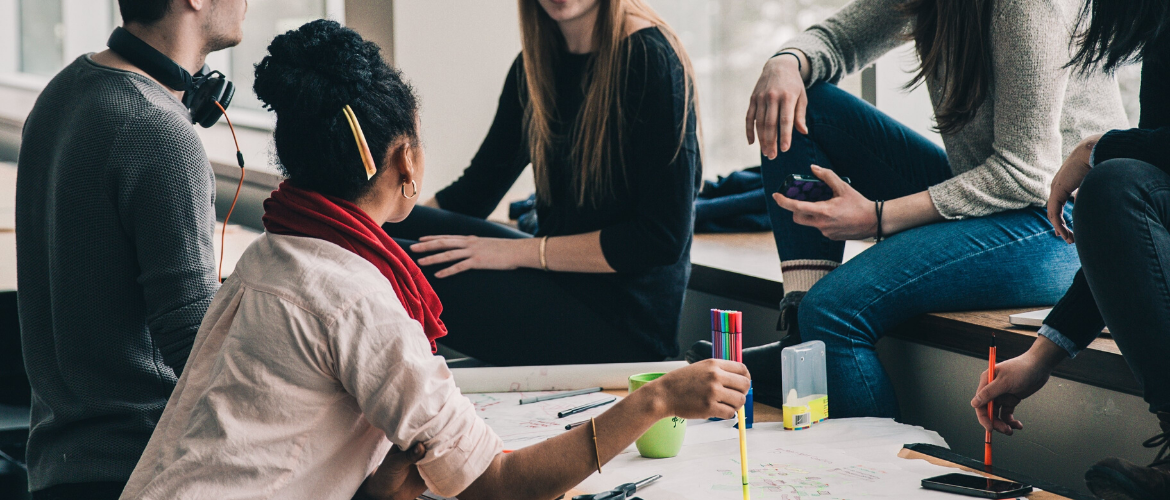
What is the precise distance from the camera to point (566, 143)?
5.71 ft

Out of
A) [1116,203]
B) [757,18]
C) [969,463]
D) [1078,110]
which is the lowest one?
[969,463]

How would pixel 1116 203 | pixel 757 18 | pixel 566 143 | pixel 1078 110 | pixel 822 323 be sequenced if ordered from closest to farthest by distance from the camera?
pixel 1116 203
pixel 822 323
pixel 1078 110
pixel 566 143
pixel 757 18

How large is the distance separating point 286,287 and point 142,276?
0.35 meters

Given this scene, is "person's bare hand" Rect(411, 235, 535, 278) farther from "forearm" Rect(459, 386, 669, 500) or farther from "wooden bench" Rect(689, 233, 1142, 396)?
"forearm" Rect(459, 386, 669, 500)

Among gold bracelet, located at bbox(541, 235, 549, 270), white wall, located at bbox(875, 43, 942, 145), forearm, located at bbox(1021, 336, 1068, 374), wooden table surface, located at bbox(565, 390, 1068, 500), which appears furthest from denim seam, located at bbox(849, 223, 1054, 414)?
white wall, located at bbox(875, 43, 942, 145)

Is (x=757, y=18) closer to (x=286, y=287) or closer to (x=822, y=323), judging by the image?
(x=822, y=323)

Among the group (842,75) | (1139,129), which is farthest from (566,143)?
(1139,129)

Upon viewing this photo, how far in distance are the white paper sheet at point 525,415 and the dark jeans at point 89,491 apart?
1.34ft

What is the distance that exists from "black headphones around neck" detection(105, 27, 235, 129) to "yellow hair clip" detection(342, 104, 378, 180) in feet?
1.50

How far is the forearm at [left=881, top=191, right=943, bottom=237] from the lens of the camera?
4.66 feet

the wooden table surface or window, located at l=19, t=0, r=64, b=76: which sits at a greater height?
window, located at l=19, t=0, r=64, b=76

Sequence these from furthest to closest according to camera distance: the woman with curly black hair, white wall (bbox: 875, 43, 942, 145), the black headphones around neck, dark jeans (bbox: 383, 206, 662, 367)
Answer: white wall (bbox: 875, 43, 942, 145), dark jeans (bbox: 383, 206, 662, 367), the black headphones around neck, the woman with curly black hair

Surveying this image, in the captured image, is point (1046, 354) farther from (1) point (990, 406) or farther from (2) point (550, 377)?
(2) point (550, 377)

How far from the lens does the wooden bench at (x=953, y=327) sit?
1.23 metres
